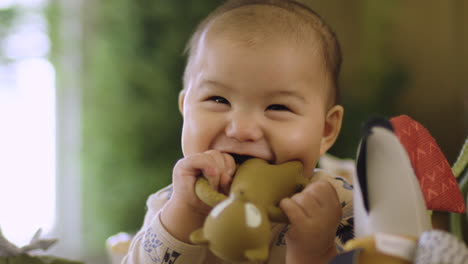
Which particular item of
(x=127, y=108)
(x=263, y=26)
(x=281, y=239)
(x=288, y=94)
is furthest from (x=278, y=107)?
(x=127, y=108)

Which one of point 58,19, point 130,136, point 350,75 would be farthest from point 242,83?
point 350,75

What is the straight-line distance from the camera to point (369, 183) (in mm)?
507

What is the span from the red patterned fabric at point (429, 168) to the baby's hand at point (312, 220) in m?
0.11

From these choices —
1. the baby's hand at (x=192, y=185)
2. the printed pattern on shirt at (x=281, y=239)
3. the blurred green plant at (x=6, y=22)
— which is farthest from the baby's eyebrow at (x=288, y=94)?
the blurred green plant at (x=6, y=22)

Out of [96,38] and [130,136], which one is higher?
[96,38]

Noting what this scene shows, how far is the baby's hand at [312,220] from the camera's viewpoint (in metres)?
0.59

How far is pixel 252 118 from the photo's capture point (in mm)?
700

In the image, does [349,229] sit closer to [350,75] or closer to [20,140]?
[20,140]

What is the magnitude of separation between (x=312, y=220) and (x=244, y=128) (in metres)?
0.16

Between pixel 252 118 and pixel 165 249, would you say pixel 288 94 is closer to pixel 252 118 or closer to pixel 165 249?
pixel 252 118

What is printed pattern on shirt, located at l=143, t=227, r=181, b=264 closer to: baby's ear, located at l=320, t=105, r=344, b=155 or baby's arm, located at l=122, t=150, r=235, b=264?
baby's arm, located at l=122, t=150, r=235, b=264

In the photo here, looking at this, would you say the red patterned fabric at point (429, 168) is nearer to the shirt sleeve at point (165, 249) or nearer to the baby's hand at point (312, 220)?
the baby's hand at point (312, 220)

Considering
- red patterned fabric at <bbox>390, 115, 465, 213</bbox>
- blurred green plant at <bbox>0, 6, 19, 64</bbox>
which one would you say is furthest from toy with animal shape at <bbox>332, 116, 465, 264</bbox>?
blurred green plant at <bbox>0, 6, 19, 64</bbox>

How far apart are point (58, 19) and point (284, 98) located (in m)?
2.17
